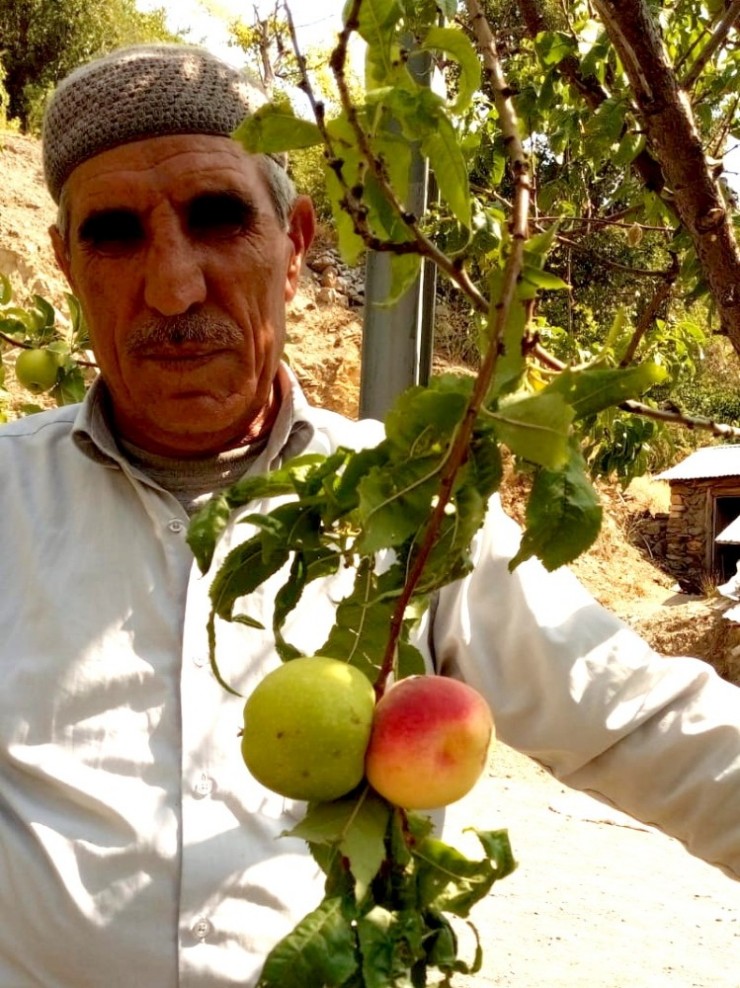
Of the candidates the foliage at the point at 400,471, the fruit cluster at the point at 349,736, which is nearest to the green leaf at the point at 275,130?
the foliage at the point at 400,471

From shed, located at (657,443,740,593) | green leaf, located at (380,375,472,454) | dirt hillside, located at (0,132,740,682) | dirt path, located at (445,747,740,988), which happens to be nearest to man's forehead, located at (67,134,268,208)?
green leaf, located at (380,375,472,454)

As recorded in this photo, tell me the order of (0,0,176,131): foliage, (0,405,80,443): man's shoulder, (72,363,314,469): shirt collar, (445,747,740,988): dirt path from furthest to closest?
(0,0,176,131): foliage < (445,747,740,988): dirt path < (0,405,80,443): man's shoulder < (72,363,314,469): shirt collar

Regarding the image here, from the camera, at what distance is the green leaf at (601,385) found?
2.69ft

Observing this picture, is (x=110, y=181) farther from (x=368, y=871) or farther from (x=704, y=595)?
(x=704, y=595)

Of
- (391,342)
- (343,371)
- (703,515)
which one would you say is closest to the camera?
(391,342)

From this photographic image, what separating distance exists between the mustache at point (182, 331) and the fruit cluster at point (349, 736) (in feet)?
3.36

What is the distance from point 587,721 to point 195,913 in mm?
623

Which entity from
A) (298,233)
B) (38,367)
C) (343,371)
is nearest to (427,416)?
(298,233)

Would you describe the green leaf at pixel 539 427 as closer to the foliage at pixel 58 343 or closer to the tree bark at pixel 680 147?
the tree bark at pixel 680 147

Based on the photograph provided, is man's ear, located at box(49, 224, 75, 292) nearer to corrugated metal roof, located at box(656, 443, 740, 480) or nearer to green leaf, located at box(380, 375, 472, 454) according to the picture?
green leaf, located at box(380, 375, 472, 454)

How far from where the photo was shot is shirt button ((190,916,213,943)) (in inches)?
62.6

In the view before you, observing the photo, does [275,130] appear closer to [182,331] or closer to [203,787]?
[182,331]

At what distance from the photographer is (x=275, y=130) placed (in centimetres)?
90

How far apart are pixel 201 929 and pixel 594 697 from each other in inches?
25.7
